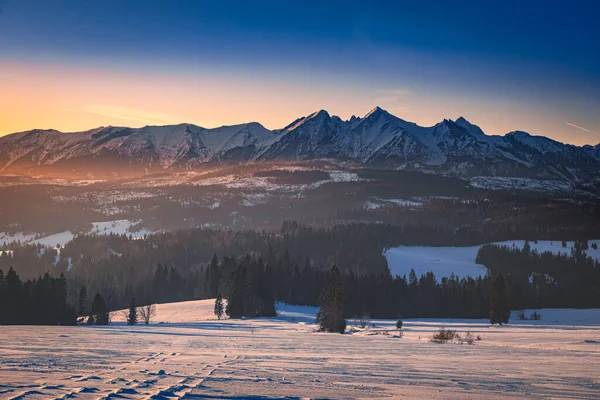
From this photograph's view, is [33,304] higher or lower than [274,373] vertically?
lower

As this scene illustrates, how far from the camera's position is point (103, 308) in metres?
86.7

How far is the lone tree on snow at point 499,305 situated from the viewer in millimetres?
89688

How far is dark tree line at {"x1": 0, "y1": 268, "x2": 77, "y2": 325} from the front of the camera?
82.0 meters

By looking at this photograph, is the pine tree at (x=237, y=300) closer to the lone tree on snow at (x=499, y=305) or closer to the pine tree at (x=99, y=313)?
the pine tree at (x=99, y=313)

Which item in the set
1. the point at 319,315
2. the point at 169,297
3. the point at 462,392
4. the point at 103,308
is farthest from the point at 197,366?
the point at 169,297

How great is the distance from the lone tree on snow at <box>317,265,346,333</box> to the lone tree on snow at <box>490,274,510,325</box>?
38771 mm

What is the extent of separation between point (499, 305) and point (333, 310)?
43237 millimetres

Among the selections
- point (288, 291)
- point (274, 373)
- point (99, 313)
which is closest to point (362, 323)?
point (99, 313)

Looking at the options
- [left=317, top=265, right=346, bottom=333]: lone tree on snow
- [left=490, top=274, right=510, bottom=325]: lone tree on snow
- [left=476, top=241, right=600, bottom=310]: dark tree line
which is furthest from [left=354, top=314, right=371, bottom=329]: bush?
[left=476, top=241, right=600, bottom=310]: dark tree line

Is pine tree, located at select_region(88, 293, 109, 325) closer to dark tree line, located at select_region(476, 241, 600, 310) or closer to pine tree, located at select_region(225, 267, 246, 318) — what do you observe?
pine tree, located at select_region(225, 267, 246, 318)

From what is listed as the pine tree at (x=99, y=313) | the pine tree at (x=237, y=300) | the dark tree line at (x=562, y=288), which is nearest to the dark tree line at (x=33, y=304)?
the pine tree at (x=99, y=313)

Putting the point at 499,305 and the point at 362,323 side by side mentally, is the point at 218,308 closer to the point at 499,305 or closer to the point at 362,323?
the point at 362,323

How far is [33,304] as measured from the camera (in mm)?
83812

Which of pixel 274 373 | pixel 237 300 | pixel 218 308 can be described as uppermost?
pixel 274 373
